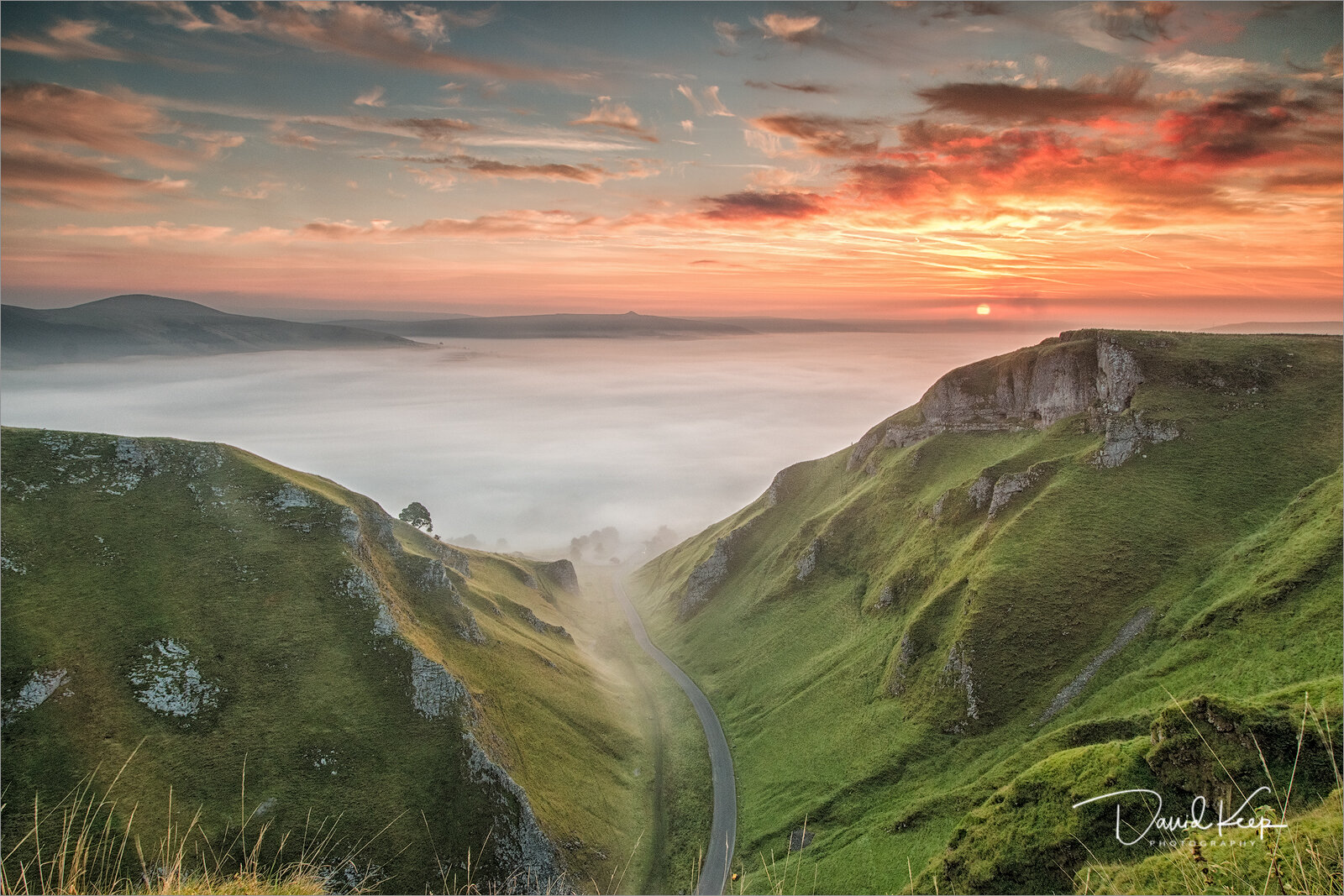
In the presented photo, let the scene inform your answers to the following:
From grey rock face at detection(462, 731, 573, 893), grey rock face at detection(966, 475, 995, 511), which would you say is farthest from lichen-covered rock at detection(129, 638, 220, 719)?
grey rock face at detection(966, 475, 995, 511)

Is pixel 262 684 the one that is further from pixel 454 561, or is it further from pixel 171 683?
pixel 454 561

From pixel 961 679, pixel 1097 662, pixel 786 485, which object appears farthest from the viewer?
pixel 786 485

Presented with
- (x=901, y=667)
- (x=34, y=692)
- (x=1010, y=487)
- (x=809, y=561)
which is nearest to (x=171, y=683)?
(x=34, y=692)

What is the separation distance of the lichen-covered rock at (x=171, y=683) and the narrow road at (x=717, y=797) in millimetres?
51951

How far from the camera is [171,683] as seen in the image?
6469 centimetres

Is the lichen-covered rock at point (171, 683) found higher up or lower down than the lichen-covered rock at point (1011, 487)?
lower down

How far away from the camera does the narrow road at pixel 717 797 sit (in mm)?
76625

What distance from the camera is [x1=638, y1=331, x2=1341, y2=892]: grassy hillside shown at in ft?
143

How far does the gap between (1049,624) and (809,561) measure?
62688 mm

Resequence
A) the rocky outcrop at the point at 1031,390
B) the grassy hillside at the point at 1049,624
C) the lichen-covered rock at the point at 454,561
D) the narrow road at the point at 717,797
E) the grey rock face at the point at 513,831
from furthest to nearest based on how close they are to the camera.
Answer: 1. the lichen-covered rock at the point at 454,561
2. the rocky outcrop at the point at 1031,390
3. the narrow road at the point at 717,797
4. the grey rock face at the point at 513,831
5. the grassy hillside at the point at 1049,624

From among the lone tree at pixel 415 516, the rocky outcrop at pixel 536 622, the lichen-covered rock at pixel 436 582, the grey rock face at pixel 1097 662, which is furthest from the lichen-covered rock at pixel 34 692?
the lone tree at pixel 415 516

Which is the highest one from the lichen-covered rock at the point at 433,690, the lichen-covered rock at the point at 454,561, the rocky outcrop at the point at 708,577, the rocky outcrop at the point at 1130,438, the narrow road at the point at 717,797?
the rocky outcrop at the point at 1130,438

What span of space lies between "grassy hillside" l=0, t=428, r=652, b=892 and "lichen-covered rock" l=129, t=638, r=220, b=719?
162 mm

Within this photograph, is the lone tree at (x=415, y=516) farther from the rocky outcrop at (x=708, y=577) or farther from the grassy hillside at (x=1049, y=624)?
the grassy hillside at (x=1049, y=624)
